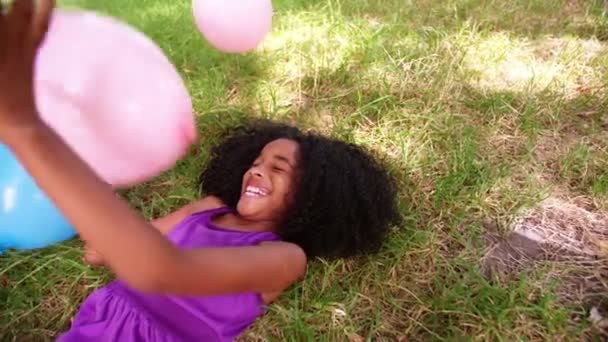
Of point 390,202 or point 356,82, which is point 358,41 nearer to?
point 356,82

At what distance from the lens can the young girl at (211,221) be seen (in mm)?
763

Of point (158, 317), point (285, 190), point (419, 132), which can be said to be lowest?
point (419, 132)

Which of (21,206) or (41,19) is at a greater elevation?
(41,19)

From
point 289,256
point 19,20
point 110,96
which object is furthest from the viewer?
point 289,256

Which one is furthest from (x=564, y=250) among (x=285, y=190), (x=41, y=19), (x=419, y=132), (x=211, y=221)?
(x=41, y=19)

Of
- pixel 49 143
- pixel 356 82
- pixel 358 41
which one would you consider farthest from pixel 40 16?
pixel 358 41

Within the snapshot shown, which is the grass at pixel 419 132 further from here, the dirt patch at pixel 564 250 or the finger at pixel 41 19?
the finger at pixel 41 19

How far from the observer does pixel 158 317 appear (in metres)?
1.47

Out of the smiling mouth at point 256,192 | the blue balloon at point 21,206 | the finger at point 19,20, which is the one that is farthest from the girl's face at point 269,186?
the finger at point 19,20

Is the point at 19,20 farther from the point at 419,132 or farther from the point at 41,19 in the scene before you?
the point at 419,132

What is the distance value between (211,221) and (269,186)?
9.0 inches

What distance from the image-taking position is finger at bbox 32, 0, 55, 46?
655mm

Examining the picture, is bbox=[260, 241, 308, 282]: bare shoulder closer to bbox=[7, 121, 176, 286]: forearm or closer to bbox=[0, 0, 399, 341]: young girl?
bbox=[0, 0, 399, 341]: young girl

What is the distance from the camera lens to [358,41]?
9.09ft
